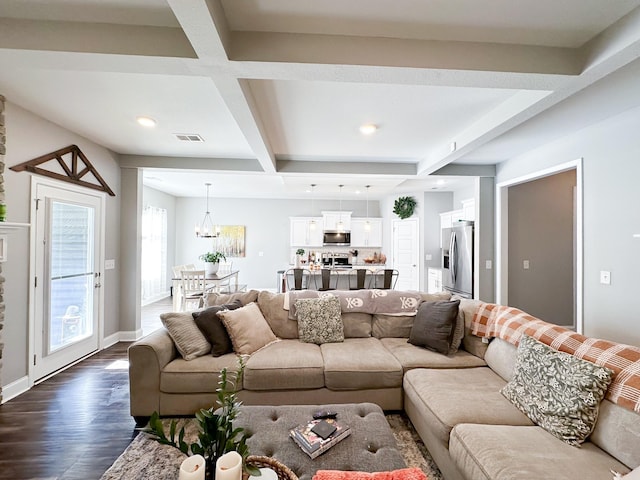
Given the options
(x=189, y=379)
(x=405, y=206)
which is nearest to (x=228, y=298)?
(x=189, y=379)

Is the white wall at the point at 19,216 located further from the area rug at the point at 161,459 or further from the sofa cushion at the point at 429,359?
the sofa cushion at the point at 429,359

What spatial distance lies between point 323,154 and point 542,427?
3700 mm

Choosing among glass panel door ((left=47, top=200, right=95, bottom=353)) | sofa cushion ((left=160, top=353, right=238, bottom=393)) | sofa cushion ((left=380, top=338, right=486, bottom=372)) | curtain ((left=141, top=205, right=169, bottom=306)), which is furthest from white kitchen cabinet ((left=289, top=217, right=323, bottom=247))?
sofa cushion ((left=160, top=353, right=238, bottom=393))

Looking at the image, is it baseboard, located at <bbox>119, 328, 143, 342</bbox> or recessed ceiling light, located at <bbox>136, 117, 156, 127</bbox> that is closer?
recessed ceiling light, located at <bbox>136, 117, 156, 127</bbox>

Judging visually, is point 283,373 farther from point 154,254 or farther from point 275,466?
point 154,254

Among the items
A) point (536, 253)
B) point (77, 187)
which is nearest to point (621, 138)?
Result: point (536, 253)

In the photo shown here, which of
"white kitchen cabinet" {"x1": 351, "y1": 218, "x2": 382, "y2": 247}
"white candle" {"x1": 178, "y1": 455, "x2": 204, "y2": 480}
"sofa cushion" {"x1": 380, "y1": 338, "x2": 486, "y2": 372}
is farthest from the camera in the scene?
"white kitchen cabinet" {"x1": 351, "y1": 218, "x2": 382, "y2": 247}

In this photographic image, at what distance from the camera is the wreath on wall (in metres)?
7.05

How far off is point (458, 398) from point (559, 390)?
532 mm

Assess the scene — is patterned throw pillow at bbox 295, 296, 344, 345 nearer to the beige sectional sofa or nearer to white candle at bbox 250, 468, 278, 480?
the beige sectional sofa

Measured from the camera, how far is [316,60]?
1.87m

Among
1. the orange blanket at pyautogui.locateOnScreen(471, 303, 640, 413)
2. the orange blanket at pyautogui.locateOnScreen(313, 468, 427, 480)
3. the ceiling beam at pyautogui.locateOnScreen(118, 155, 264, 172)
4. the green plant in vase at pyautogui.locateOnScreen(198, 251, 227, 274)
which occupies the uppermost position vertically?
the ceiling beam at pyautogui.locateOnScreen(118, 155, 264, 172)

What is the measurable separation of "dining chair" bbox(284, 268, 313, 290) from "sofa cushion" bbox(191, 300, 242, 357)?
2.32 metres

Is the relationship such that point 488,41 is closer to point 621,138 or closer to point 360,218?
point 621,138
